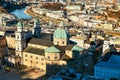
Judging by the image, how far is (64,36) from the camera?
107ft

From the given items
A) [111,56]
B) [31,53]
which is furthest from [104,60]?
[31,53]

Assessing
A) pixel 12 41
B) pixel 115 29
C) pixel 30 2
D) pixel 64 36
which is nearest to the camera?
pixel 64 36

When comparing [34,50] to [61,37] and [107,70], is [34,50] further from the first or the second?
[107,70]

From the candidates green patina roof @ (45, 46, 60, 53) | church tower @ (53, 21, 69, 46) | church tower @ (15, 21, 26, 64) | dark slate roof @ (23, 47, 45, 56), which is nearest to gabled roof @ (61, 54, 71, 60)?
green patina roof @ (45, 46, 60, 53)

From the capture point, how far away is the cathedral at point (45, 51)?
30.7 meters

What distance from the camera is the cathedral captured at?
30.7m

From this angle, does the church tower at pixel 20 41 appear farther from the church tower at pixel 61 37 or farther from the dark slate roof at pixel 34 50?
the church tower at pixel 61 37

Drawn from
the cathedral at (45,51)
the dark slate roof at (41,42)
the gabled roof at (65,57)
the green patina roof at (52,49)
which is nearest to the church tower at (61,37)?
the cathedral at (45,51)

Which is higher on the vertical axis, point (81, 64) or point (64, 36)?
point (64, 36)

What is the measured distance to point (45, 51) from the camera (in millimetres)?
30875

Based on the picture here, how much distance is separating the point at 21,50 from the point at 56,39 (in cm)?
451

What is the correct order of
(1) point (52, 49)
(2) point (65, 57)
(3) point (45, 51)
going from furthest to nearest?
(2) point (65, 57) → (3) point (45, 51) → (1) point (52, 49)

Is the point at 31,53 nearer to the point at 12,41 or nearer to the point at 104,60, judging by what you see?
the point at 12,41

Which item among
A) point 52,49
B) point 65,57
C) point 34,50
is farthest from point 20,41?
point 65,57
